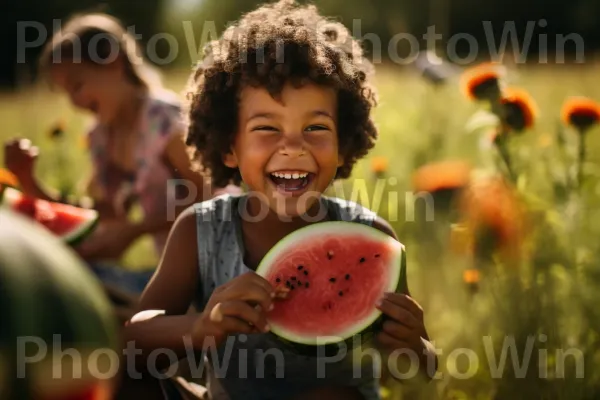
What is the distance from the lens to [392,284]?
1.87 metres

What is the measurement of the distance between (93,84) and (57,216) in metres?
0.89

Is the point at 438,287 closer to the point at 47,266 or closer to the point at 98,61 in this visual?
the point at 98,61

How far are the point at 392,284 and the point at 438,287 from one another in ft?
4.82

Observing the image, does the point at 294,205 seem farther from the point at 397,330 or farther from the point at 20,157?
the point at 20,157

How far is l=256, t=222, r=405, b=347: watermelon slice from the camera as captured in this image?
1.85 metres

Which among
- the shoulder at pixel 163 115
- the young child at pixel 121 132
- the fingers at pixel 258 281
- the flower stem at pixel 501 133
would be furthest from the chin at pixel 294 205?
the shoulder at pixel 163 115

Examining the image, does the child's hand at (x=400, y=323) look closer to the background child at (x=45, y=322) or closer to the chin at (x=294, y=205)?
the chin at (x=294, y=205)

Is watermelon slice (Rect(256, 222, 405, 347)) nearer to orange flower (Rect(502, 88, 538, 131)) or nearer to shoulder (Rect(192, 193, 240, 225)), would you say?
shoulder (Rect(192, 193, 240, 225))

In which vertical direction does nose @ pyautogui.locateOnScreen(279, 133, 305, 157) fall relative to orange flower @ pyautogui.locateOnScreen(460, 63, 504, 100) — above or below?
below

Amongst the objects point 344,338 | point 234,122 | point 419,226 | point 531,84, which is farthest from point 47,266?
point 531,84

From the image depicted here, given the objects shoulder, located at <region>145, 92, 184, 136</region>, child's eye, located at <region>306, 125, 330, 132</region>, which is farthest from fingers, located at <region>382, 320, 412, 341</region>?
shoulder, located at <region>145, 92, 184, 136</region>

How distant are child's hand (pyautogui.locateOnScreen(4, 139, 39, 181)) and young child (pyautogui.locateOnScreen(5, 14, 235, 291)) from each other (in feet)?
0.44

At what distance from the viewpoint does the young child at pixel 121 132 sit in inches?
129

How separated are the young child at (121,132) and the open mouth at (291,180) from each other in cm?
101
